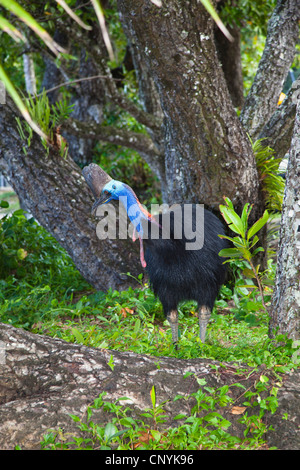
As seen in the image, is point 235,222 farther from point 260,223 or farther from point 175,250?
point 175,250

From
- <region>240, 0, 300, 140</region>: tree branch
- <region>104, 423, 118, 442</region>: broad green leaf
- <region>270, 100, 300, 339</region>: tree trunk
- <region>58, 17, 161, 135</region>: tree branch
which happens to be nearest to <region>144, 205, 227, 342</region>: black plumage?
<region>270, 100, 300, 339</region>: tree trunk

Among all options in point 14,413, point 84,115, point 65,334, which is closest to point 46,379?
point 14,413

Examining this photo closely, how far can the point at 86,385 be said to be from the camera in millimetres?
2080

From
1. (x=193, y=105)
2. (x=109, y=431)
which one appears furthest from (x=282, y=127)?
(x=109, y=431)

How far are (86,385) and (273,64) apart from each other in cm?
355

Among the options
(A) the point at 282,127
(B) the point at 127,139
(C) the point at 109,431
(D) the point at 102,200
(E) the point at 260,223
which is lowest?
(C) the point at 109,431

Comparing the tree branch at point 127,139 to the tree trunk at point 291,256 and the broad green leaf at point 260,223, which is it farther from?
the tree trunk at point 291,256

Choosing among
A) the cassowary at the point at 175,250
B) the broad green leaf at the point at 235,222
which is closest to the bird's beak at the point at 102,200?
the cassowary at the point at 175,250

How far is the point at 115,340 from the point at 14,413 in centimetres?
107

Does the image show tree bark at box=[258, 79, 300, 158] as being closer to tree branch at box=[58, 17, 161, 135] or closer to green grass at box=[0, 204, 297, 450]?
green grass at box=[0, 204, 297, 450]

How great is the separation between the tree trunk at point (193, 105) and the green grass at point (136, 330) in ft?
2.35

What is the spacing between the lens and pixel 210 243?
109 inches

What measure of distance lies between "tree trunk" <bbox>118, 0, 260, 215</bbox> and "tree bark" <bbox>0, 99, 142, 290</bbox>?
2.37ft
